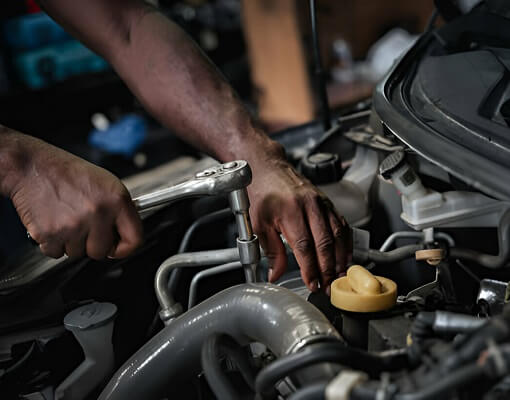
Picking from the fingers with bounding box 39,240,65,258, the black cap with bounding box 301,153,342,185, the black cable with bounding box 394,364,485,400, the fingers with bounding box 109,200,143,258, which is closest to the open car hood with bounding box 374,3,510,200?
the black cap with bounding box 301,153,342,185

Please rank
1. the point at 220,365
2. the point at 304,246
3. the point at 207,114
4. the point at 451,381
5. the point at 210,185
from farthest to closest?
the point at 207,114
the point at 304,246
the point at 210,185
the point at 220,365
the point at 451,381

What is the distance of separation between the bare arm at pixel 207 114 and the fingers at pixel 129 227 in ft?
0.60

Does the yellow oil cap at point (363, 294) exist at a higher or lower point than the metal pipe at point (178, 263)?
higher

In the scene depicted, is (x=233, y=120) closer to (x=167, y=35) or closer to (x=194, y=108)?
(x=194, y=108)

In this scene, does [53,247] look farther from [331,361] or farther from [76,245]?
[331,361]

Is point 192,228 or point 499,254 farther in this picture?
point 192,228

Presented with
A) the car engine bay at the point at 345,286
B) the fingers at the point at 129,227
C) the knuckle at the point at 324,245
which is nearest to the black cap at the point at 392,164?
the car engine bay at the point at 345,286

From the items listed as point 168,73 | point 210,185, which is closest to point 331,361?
point 210,185

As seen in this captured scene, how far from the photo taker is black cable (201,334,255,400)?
55 cm

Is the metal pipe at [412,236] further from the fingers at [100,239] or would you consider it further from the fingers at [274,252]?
the fingers at [100,239]

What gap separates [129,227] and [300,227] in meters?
0.23

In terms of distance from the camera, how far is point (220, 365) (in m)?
0.57

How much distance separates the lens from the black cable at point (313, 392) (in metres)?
0.47

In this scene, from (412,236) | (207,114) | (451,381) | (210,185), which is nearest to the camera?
(451,381)
